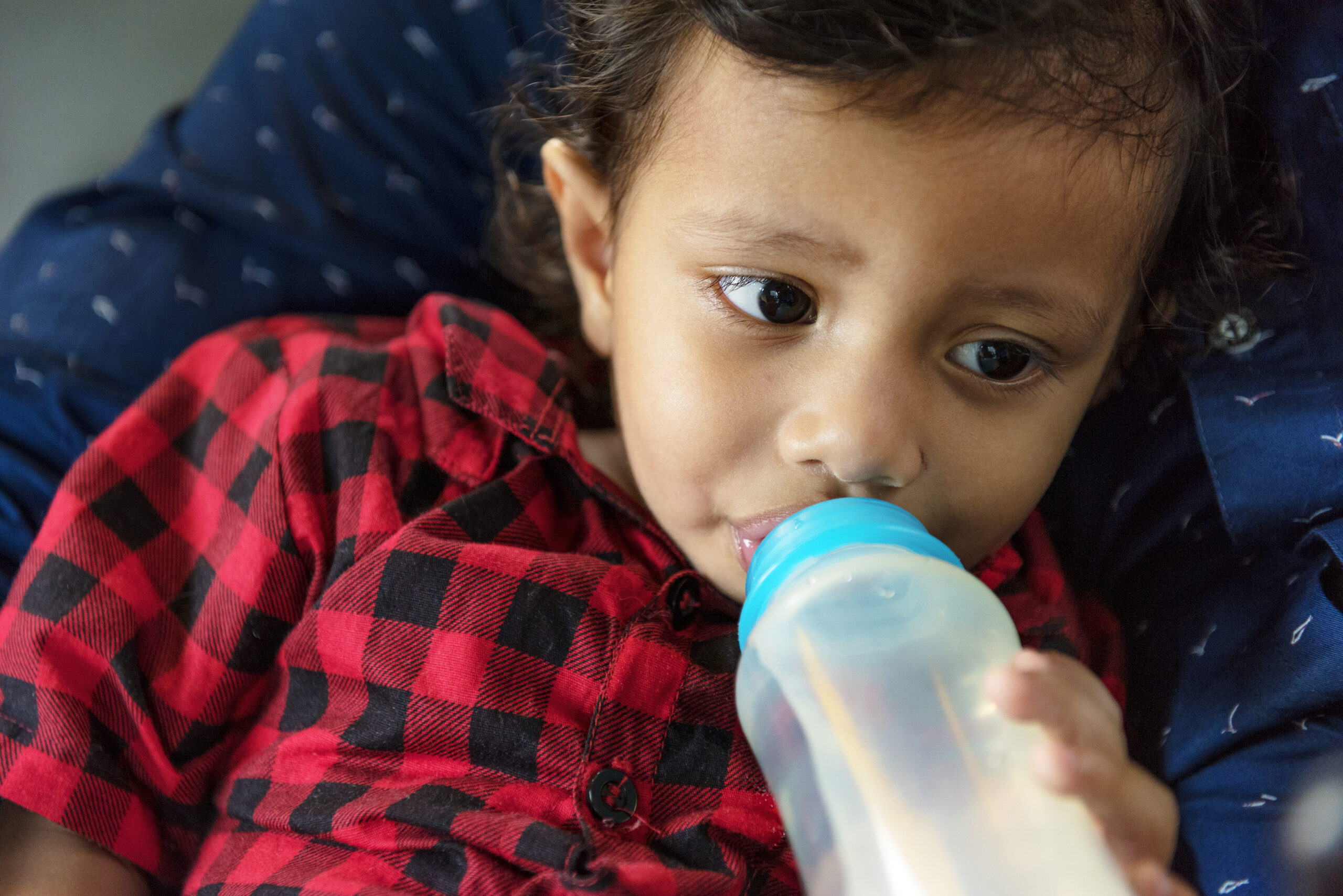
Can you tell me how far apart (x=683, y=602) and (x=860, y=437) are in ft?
0.78

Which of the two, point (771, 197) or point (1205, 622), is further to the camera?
point (1205, 622)

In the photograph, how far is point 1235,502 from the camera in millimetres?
917

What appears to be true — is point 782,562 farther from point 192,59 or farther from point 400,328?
point 192,59

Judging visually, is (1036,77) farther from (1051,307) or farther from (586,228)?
(586,228)

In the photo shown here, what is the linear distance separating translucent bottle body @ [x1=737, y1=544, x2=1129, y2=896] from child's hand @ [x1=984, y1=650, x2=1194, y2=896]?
0.01 meters

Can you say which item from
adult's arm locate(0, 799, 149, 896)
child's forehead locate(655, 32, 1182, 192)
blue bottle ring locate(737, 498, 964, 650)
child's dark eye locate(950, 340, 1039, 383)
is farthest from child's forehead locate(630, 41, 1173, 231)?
adult's arm locate(0, 799, 149, 896)

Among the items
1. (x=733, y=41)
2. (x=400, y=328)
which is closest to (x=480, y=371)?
(x=400, y=328)

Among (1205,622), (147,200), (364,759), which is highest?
(147,200)

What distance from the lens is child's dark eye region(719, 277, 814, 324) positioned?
29.1 inches

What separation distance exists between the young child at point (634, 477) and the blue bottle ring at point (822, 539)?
0.15 ft

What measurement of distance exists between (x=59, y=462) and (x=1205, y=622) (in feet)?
3.50

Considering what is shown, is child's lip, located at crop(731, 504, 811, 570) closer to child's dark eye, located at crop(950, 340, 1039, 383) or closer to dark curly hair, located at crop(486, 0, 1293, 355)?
child's dark eye, located at crop(950, 340, 1039, 383)

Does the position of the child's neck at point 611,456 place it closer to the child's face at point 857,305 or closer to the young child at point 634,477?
the young child at point 634,477

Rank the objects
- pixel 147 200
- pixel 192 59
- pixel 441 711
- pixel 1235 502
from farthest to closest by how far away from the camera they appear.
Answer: pixel 192 59
pixel 147 200
pixel 1235 502
pixel 441 711
